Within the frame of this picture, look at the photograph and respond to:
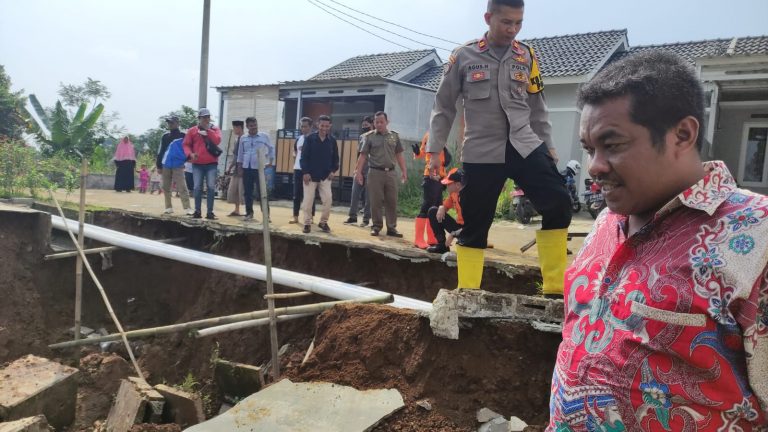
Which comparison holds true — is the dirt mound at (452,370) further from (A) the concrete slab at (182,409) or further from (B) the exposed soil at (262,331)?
(A) the concrete slab at (182,409)

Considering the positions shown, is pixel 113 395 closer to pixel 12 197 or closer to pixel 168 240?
pixel 168 240

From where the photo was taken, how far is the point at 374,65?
21.2 m

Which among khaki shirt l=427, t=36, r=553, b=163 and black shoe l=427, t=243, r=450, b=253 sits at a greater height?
khaki shirt l=427, t=36, r=553, b=163

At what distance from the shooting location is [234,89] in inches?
702

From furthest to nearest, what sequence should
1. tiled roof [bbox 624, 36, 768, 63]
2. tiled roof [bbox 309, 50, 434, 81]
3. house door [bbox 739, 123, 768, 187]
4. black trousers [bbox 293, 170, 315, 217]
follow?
tiled roof [bbox 309, 50, 434, 81] → tiled roof [bbox 624, 36, 768, 63] → house door [bbox 739, 123, 768, 187] → black trousers [bbox 293, 170, 315, 217]

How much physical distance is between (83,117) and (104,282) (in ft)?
37.1

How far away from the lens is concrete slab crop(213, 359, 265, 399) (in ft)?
16.3

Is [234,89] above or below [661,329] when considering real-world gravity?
above

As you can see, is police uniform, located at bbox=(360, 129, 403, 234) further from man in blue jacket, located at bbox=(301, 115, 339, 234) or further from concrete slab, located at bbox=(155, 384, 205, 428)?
concrete slab, located at bbox=(155, 384, 205, 428)

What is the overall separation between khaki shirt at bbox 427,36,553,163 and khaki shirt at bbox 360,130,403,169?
13.6 ft

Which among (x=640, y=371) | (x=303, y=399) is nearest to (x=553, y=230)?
(x=303, y=399)

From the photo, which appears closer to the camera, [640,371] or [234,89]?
[640,371]

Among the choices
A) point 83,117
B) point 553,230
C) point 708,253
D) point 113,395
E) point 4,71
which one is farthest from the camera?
point 4,71

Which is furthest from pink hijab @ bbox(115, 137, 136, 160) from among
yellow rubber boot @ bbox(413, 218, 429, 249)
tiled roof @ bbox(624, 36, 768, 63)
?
tiled roof @ bbox(624, 36, 768, 63)
